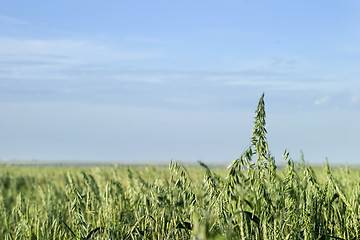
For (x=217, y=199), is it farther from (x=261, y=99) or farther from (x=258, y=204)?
(x=261, y=99)

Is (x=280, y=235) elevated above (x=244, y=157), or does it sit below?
below

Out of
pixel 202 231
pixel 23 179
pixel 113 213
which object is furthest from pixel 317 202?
pixel 23 179

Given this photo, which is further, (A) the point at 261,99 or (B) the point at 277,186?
(B) the point at 277,186

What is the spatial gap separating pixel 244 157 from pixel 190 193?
24.4 inches

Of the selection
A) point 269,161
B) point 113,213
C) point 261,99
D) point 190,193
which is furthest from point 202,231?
point 113,213

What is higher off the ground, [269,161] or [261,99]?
[261,99]

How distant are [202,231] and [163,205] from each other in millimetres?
1894

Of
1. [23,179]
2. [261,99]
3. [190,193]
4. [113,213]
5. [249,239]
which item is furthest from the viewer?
[23,179]

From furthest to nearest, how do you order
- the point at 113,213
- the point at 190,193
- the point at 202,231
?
the point at 113,213 < the point at 190,193 < the point at 202,231

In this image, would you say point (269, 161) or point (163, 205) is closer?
point (269, 161)

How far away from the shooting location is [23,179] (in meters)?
21.8

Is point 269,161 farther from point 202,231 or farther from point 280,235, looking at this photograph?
point 202,231

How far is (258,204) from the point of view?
2.52 meters

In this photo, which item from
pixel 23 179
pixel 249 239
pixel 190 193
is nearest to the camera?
pixel 249 239
